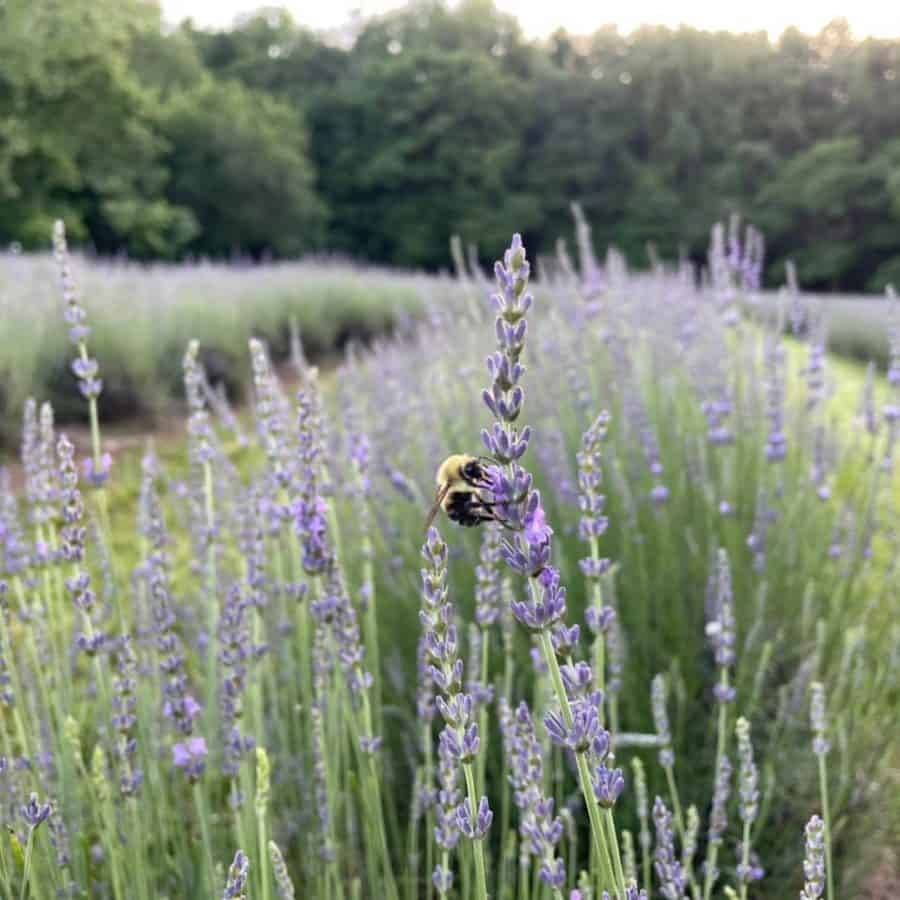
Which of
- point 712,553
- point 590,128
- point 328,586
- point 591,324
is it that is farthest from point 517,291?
point 590,128

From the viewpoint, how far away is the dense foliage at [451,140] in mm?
18656

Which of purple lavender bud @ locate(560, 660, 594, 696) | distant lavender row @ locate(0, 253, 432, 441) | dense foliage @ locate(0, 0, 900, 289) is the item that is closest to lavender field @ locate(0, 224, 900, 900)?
purple lavender bud @ locate(560, 660, 594, 696)

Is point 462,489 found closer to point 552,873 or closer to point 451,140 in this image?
point 552,873

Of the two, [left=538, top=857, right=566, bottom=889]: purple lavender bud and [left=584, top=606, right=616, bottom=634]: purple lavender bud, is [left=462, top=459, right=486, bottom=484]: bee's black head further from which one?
[left=538, top=857, right=566, bottom=889]: purple lavender bud

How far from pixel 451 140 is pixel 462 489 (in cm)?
2888

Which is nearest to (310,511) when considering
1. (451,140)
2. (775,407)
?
(775,407)

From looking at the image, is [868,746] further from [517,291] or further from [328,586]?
[517,291]

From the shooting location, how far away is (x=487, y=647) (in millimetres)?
1697

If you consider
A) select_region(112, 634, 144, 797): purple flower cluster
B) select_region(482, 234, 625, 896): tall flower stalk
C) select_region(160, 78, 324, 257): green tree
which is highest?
select_region(160, 78, 324, 257): green tree

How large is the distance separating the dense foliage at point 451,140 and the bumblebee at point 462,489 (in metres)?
17.5

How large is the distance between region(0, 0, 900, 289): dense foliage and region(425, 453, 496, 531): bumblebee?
1753 centimetres

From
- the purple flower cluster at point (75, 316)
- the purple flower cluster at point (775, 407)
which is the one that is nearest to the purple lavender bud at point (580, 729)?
the purple flower cluster at point (75, 316)

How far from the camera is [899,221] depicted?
2364 centimetres

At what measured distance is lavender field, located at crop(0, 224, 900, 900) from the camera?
94 cm
